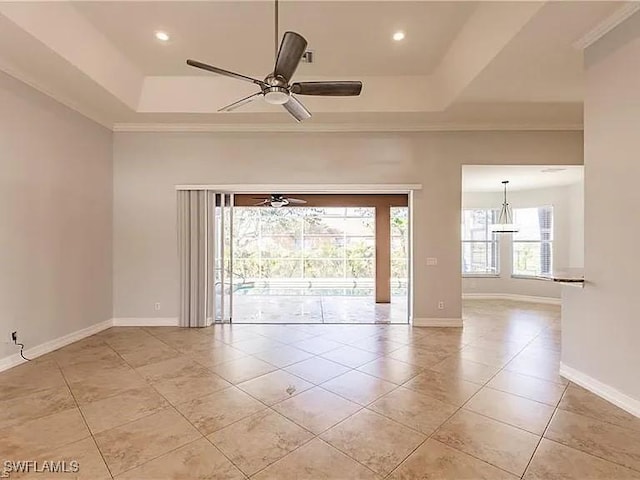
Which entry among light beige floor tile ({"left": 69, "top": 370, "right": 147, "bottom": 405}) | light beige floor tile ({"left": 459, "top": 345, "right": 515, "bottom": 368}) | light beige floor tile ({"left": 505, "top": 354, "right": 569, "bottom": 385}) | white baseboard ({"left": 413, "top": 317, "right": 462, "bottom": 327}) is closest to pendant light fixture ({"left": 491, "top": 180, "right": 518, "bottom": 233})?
white baseboard ({"left": 413, "top": 317, "right": 462, "bottom": 327})

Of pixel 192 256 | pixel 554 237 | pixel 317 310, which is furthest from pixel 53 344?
pixel 554 237

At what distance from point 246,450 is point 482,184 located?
280 inches

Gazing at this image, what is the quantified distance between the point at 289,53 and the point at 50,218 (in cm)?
375

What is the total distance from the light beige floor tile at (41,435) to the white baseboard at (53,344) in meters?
1.55

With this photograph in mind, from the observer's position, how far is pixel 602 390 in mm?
2916

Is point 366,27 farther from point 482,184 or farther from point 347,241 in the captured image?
point 347,241

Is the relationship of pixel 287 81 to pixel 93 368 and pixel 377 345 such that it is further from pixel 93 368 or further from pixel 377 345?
pixel 93 368

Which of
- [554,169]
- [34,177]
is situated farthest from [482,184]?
[34,177]

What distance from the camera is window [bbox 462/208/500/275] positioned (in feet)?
27.3

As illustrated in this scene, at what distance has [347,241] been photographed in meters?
10.5

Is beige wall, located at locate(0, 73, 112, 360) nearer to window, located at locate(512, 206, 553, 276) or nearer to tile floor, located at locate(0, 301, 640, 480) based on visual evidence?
tile floor, located at locate(0, 301, 640, 480)

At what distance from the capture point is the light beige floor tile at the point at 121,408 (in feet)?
8.27

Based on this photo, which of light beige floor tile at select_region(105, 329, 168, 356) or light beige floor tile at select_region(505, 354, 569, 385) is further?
light beige floor tile at select_region(105, 329, 168, 356)

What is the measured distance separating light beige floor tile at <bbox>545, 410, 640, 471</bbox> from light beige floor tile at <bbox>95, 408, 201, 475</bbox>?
104 inches
